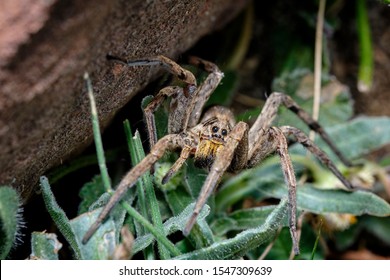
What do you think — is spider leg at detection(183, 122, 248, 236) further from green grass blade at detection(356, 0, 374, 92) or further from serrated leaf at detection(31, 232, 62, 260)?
green grass blade at detection(356, 0, 374, 92)

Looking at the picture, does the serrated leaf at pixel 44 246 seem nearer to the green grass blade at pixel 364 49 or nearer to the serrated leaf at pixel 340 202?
the serrated leaf at pixel 340 202

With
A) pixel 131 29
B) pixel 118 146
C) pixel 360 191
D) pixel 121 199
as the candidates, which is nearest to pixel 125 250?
pixel 121 199

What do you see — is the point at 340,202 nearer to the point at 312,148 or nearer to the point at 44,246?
the point at 312,148

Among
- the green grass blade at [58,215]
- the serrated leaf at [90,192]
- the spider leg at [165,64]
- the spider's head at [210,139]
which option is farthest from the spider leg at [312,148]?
the green grass blade at [58,215]

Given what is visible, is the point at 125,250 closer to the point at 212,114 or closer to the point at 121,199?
the point at 121,199

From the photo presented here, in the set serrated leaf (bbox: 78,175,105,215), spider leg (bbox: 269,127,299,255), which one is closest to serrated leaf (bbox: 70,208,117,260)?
serrated leaf (bbox: 78,175,105,215)

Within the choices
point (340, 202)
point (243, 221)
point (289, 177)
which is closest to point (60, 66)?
point (289, 177)
